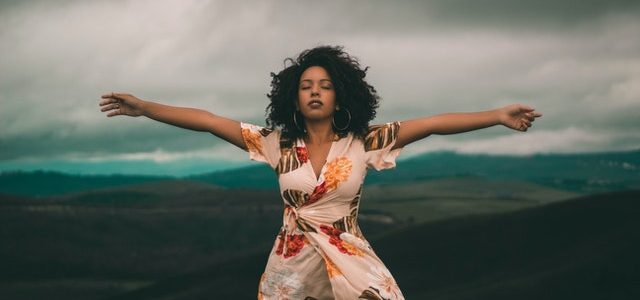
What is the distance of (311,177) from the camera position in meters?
7.77

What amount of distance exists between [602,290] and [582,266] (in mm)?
3420

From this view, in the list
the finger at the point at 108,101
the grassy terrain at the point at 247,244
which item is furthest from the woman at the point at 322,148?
the grassy terrain at the point at 247,244

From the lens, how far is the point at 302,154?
798 cm

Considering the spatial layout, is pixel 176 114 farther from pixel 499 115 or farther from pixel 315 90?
pixel 499 115

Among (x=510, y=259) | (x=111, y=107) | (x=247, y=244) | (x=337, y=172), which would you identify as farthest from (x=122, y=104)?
(x=247, y=244)

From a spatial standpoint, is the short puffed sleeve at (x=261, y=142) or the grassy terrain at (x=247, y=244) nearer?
the short puffed sleeve at (x=261, y=142)

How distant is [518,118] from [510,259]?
29.9 m

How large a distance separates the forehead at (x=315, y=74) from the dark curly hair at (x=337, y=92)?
0.04 meters

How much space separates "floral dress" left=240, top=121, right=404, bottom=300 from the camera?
761 cm

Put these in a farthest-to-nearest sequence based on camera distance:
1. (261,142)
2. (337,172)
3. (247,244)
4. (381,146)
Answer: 1. (247,244)
2. (261,142)
3. (381,146)
4. (337,172)

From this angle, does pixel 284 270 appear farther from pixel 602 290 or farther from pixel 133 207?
pixel 133 207

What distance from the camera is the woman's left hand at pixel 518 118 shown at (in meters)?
7.98

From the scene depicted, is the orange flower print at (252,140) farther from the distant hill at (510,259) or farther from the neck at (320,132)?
the distant hill at (510,259)

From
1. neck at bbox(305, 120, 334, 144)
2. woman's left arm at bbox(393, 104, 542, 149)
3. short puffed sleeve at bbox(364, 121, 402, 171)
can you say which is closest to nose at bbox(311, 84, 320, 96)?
neck at bbox(305, 120, 334, 144)
